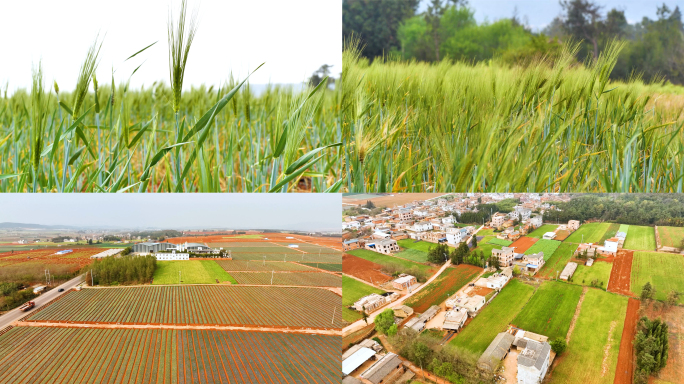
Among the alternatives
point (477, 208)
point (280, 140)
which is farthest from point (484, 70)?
point (280, 140)

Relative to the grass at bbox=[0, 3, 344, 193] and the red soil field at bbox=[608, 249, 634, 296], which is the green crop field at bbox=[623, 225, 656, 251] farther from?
the grass at bbox=[0, 3, 344, 193]

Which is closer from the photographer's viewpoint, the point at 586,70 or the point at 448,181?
the point at 448,181

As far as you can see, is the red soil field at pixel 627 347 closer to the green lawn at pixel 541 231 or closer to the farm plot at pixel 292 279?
the green lawn at pixel 541 231

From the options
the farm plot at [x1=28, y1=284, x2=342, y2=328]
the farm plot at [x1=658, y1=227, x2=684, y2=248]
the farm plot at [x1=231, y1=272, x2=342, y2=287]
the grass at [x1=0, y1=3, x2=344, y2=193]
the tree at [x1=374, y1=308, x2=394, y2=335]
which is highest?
the grass at [x1=0, y1=3, x2=344, y2=193]

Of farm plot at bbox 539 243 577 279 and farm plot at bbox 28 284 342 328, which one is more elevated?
farm plot at bbox 539 243 577 279

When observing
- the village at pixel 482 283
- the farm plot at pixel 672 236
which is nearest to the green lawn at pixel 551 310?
the village at pixel 482 283

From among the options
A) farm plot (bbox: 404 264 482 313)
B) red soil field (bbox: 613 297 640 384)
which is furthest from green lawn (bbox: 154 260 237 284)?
red soil field (bbox: 613 297 640 384)

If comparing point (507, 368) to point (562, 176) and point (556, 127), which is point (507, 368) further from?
point (556, 127)
